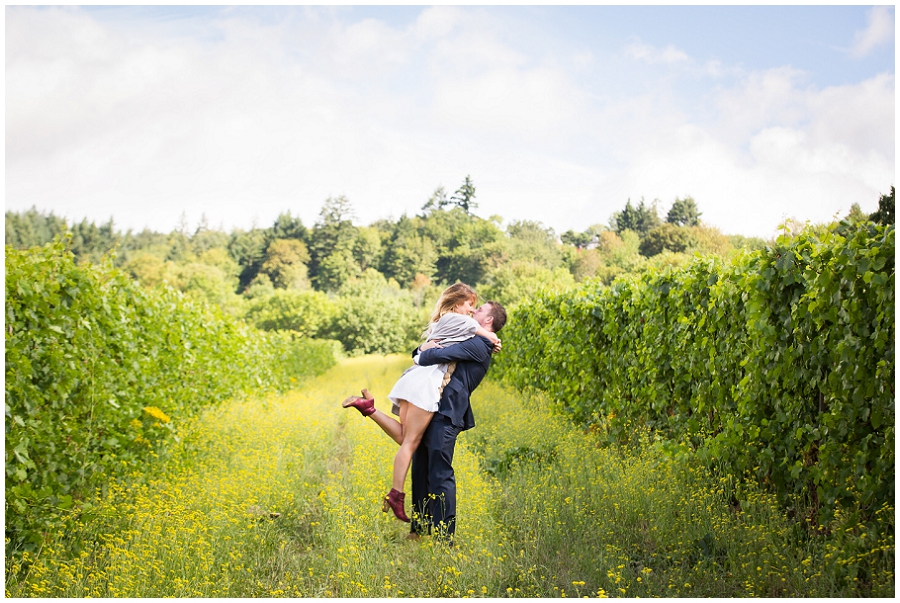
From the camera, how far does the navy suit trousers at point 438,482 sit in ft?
14.6

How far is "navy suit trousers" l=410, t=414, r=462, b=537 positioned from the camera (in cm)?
446

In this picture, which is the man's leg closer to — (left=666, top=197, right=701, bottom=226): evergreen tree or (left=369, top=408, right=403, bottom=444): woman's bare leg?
(left=369, top=408, right=403, bottom=444): woman's bare leg

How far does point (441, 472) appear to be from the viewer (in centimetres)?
450

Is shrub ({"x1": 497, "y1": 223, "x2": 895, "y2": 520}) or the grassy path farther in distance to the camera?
the grassy path

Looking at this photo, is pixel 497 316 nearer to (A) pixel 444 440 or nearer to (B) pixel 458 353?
(B) pixel 458 353

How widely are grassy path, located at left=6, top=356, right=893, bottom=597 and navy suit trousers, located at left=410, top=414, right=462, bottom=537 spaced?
145 mm

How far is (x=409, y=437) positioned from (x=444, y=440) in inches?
9.9

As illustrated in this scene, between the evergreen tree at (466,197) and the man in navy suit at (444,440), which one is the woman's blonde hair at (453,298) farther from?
the evergreen tree at (466,197)

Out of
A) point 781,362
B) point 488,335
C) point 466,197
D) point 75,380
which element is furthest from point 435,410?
point 466,197

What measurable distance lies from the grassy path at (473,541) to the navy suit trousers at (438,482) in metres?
0.15

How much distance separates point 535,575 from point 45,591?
2.82 metres


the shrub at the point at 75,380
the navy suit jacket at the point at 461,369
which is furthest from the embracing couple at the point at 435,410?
the shrub at the point at 75,380

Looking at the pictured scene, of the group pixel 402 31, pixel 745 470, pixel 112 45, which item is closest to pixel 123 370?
pixel 112 45

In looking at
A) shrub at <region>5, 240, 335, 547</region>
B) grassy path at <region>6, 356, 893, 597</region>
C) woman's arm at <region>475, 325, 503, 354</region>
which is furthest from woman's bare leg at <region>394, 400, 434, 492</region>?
shrub at <region>5, 240, 335, 547</region>
